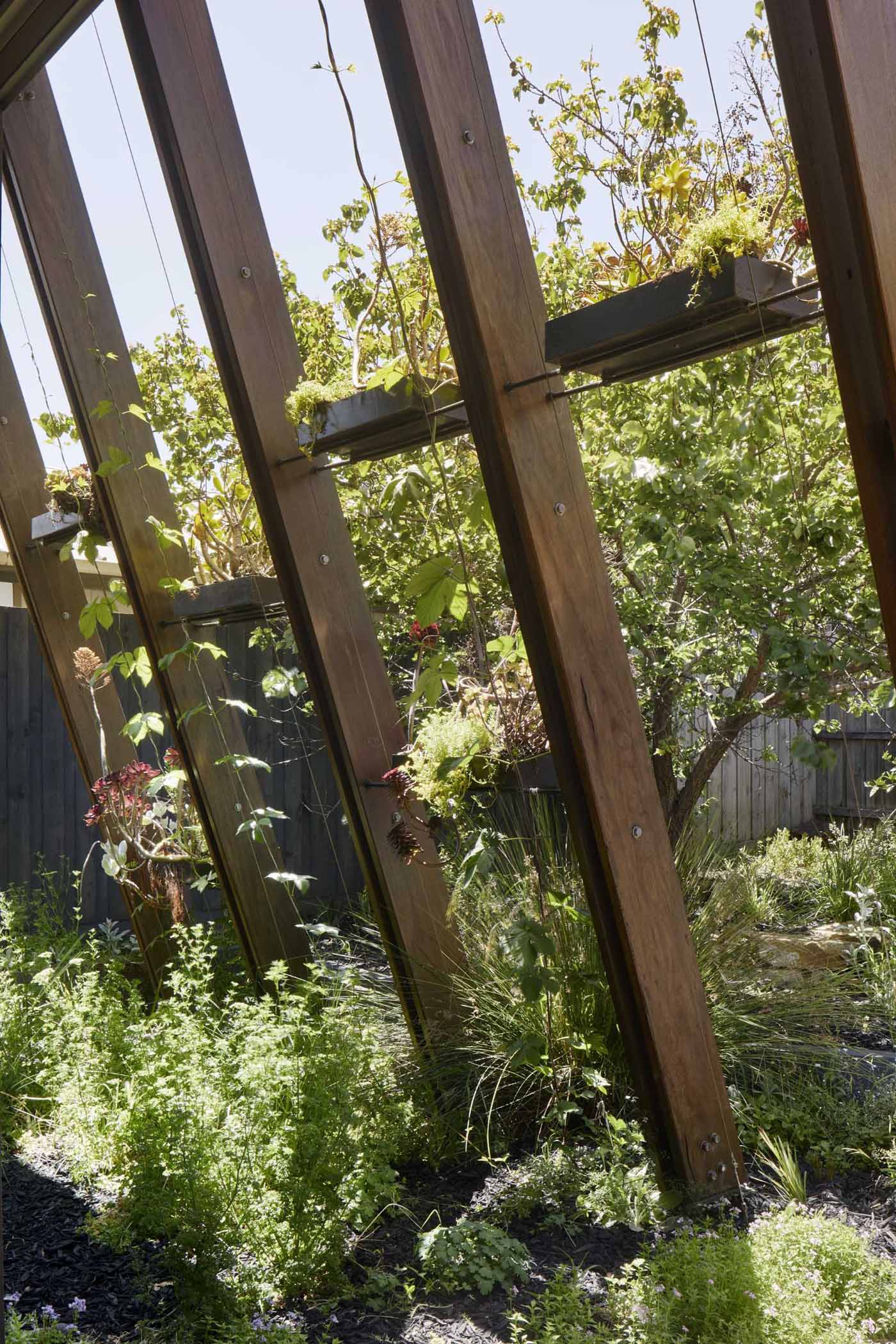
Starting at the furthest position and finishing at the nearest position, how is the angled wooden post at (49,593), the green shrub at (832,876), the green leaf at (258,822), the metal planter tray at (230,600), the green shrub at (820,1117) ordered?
the green shrub at (832,876) → the angled wooden post at (49,593) → the green leaf at (258,822) → the metal planter tray at (230,600) → the green shrub at (820,1117)

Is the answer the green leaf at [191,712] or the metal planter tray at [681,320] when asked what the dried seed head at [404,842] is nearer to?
the green leaf at [191,712]

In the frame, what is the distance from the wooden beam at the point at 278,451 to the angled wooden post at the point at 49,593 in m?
1.45

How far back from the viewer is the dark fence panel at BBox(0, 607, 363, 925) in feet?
15.6

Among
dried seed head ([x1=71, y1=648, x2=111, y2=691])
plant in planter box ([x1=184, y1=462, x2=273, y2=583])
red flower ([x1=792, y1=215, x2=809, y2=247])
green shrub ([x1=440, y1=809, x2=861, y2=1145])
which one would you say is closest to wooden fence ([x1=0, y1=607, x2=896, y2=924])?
dried seed head ([x1=71, y1=648, x2=111, y2=691])

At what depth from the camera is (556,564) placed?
2012 millimetres

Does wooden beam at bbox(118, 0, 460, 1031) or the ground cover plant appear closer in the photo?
the ground cover plant

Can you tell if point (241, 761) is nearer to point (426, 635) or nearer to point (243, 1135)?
point (426, 635)

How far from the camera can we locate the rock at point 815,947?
344cm

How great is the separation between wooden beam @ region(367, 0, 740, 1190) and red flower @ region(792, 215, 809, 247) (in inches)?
19.6

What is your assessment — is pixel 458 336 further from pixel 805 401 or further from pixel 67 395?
pixel 67 395

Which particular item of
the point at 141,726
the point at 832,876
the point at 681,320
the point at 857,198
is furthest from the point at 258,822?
the point at 832,876

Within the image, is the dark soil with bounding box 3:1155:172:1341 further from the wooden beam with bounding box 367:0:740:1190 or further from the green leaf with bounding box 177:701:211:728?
the green leaf with bounding box 177:701:211:728

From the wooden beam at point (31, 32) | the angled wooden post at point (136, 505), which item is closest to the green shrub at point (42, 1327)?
the angled wooden post at point (136, 505)

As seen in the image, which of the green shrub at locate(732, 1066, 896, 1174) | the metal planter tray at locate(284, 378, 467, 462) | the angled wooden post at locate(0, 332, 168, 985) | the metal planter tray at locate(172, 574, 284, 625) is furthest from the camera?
the angled wooden post at locate(0, 332, 168, 985)
